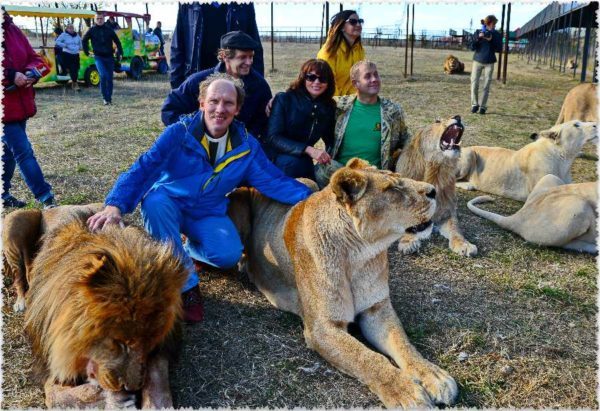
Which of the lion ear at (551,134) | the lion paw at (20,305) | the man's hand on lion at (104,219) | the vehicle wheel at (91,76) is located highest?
the vehicle wheel at (91,76)

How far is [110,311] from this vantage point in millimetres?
2094

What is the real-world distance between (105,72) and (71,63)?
340 centimetres

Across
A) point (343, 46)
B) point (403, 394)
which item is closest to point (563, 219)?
point (403, 394)

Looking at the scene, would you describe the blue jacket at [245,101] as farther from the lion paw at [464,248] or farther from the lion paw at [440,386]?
the lion paw at [440,386]

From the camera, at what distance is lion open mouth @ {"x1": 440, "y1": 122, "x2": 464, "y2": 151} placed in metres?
5.09

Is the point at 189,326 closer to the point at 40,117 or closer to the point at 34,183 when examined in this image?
the point at 34,183

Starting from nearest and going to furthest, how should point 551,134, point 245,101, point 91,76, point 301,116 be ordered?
point 301,116, point 245,101, point 551,134, point 91,76

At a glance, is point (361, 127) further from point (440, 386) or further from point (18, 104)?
point (18, 104)

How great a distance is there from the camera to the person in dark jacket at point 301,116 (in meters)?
4.85

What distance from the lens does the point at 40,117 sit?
11.1 metres

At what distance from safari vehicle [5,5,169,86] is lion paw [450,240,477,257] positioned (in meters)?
12.9

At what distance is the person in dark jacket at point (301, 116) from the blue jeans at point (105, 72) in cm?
918

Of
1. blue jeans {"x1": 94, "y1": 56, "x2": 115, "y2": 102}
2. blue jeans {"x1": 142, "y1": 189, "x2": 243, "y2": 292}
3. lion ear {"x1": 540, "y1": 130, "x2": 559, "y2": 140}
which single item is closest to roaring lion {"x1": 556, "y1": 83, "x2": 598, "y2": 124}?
lion ear {"x1": 540, "y1": 130, "x2": 559, "y2": 140}

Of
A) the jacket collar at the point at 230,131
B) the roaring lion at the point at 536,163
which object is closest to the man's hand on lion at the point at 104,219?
the jacket collar at the point at 230,131
